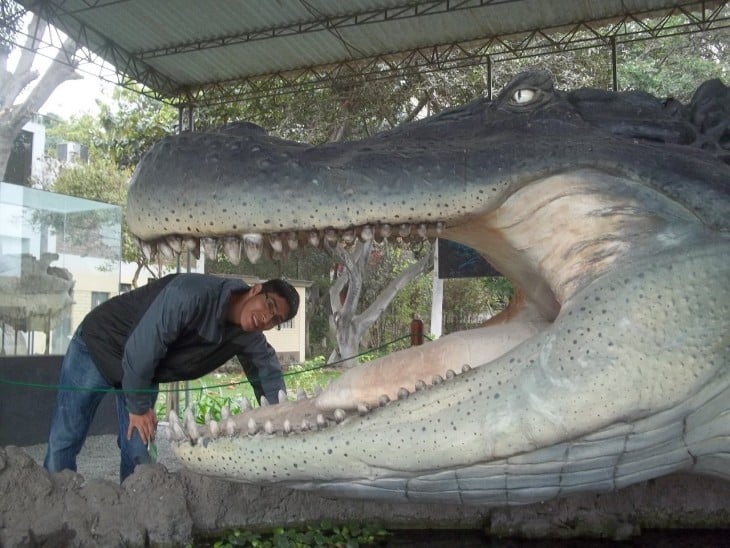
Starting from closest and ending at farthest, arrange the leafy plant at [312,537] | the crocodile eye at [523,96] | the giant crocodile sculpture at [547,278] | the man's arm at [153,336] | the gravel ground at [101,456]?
the giant crocodile sculpture at [547,278], the crocodile eye at [523,96], the leafy plant at [312,537], the man's arm at [153,336], the gravel ground at [101,456]

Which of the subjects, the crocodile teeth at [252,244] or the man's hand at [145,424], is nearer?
the crocodile teeth at [252,244]

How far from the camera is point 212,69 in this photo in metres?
8.54

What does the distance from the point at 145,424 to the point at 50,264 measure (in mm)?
4834

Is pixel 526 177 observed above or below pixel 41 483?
above

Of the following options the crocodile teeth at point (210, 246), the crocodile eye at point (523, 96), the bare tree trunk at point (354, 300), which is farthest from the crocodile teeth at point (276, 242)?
the bare tree trunk at point (354, 300)

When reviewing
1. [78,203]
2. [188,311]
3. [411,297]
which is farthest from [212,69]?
[411,297]

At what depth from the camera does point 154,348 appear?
294 centimetres

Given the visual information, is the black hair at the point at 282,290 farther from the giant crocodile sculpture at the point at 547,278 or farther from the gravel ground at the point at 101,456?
the gravel ground at the point at 101,456

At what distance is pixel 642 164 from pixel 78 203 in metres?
6.84

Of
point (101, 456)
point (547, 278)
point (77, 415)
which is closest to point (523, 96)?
point (547, 278)

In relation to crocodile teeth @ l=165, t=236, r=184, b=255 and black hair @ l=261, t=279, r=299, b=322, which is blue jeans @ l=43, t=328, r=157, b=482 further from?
crocodile teeth @ l=165, t=236, r=184, b=255

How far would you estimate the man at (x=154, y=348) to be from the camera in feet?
9.68

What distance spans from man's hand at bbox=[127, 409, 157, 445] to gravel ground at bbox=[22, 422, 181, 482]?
1908mm

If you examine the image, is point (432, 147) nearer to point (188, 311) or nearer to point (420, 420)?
point (420, 420)
